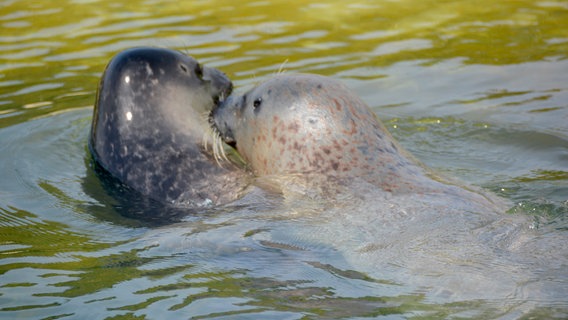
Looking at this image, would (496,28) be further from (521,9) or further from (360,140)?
(360,140)

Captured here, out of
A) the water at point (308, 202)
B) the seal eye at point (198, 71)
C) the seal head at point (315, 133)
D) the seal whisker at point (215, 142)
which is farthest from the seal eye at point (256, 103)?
the water at point (308, 202)

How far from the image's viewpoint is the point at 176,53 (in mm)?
6359

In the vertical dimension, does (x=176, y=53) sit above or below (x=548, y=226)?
above

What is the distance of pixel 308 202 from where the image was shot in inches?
216

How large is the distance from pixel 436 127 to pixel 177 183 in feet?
7.77

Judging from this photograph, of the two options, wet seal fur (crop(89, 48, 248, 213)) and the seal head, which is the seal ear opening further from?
the seal head

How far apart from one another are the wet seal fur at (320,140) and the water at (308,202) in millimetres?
297

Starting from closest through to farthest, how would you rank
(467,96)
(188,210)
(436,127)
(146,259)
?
(146,259)
(188,210)
(436,127)
(467,96)

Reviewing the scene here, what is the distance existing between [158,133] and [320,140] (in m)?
1.10

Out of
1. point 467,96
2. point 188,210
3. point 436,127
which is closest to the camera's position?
point 188,210

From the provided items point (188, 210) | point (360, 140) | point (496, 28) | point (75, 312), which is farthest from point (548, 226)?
point (496, 28)

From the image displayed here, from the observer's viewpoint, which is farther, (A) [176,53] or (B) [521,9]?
(B) [521,9]

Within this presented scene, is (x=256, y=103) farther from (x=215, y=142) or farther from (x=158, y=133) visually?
(x=158, y=133)

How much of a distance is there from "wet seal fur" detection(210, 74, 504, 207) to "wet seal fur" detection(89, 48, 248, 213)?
28cm
